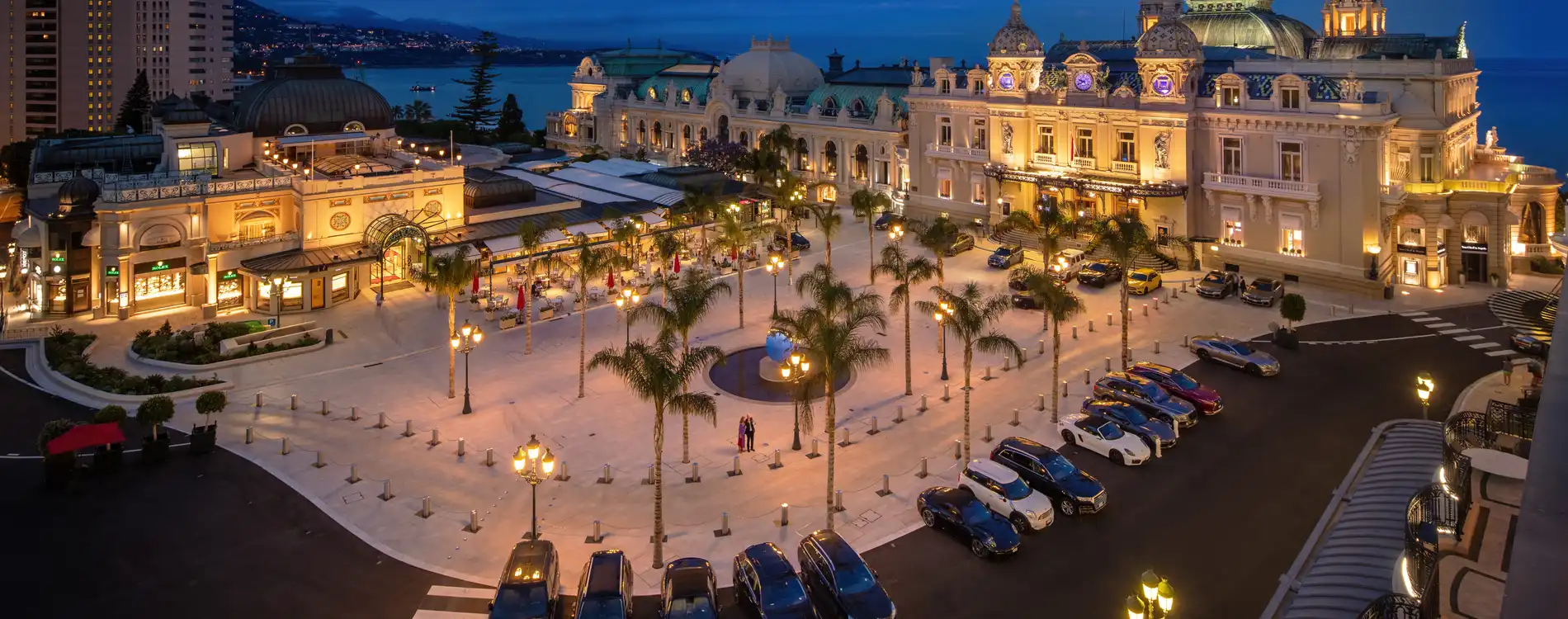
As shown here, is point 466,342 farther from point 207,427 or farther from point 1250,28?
point 1250,28

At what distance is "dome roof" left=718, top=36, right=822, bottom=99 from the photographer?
96.1 m

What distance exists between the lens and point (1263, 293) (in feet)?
169

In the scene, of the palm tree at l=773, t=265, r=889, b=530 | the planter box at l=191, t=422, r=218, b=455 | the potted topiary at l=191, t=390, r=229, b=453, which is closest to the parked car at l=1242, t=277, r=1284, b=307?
the palm tree at l=773, t=265, r=889, b=530

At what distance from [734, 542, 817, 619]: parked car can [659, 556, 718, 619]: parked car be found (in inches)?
31.1

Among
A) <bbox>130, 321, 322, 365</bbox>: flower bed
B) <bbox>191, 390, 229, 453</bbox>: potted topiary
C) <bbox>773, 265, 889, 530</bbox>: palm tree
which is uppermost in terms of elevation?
<bbox>773, 265, 889, 530</bbox>: palm tree

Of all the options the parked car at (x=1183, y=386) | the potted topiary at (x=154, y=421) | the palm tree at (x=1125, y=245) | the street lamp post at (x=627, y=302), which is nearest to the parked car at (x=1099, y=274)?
the palm tree at (x=1125, y=245)

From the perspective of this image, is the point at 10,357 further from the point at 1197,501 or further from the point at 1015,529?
the point at 1197,501

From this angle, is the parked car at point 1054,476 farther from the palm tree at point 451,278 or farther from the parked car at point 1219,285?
the parked car at point 1219,285

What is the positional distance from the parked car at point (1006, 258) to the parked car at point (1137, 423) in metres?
27.4

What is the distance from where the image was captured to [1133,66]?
6431 cm

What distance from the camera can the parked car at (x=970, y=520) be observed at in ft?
83.5

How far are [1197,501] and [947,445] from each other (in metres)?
8.48

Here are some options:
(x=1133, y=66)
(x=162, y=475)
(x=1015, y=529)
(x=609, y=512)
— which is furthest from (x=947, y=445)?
(x=1133, y=66)

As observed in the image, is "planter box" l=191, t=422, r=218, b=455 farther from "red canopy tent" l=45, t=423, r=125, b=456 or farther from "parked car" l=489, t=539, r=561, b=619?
"parked car" l=489, t=539, r=561, b=619
